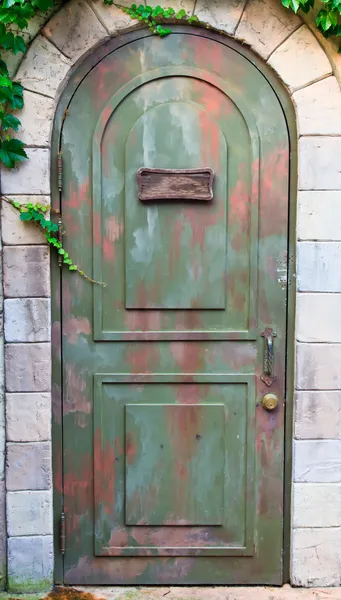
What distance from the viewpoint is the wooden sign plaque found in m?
3.06

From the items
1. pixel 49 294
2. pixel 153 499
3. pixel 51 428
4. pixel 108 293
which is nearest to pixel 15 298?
pixel 49 294

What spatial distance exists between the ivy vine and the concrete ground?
5.63 feet

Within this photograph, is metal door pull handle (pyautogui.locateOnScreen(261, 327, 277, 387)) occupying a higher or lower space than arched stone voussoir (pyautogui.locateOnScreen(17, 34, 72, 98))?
lower

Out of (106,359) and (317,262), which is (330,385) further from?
(106,359)

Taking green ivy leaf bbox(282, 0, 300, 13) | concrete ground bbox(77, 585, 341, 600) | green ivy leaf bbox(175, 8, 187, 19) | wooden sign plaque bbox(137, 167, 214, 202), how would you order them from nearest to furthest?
green ivy leaf bbox(282, 0, 300, 13) < green ivy leaf bbox(175, 8, 187, 19) < wooden sign plaque bbox(137, 167, 214, 202) < concrete ground bbox(77, 585, 341, 600)

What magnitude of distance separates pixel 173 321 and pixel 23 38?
1540 mm

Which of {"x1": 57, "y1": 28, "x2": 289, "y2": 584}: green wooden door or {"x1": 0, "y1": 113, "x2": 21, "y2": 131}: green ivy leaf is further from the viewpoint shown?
{"x1": 57, "y1": 28, "x2": 289, "y2": 584}: green wooden door

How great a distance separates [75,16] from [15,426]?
A: 2015mm

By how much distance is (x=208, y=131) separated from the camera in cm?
308

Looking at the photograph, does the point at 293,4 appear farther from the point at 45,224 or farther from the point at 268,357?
the point at 268,357

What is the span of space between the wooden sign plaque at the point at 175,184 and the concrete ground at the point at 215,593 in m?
2.01

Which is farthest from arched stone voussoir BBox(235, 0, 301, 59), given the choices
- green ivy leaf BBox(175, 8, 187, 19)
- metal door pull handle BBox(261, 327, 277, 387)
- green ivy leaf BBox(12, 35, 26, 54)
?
metal door pull handle BBox(261, 327, 277, 387)

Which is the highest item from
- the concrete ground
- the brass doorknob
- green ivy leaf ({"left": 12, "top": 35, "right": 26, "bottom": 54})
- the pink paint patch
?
green ivy leaf ({"left": 12, "top": 35, "right": 26, "bottom": 54})

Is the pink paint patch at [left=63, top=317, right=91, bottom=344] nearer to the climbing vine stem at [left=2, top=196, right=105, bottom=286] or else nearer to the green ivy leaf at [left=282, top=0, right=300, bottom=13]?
the climbing vine stem at [left=2, top=196, right=105, bottom=286]
